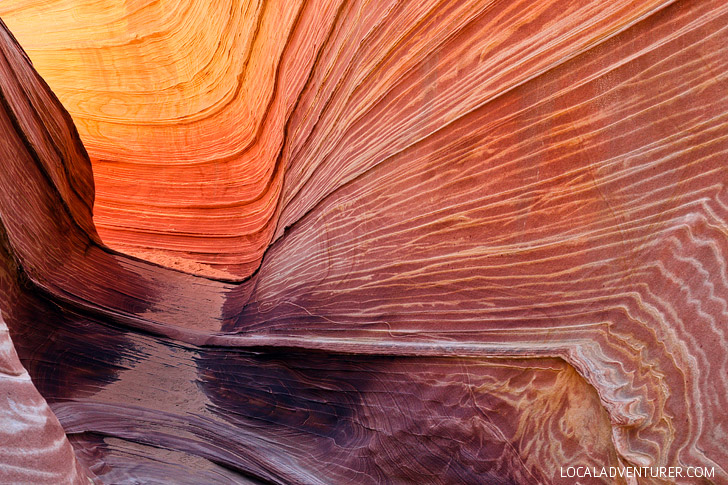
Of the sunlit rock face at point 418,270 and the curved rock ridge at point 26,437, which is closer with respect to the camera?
the curved rock ridge at point 26,437

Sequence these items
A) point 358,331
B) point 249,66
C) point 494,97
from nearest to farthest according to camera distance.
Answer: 1. point 494,97
2. point 358,331
3. point 249,66

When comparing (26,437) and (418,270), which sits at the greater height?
(418,270)

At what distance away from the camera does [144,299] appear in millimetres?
2887

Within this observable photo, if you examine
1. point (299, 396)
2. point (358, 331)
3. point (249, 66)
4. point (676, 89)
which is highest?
point (249, 66)

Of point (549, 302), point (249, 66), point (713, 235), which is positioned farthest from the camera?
point (249, 66)

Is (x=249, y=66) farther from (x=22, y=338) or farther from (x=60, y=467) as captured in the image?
(x=60, y=467)

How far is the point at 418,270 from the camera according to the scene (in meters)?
1.66

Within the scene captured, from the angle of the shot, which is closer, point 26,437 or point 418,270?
point 26,437

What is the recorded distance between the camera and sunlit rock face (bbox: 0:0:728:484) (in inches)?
42.4

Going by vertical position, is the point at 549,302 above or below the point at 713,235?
below

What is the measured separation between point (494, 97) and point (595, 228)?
→ 43 cm

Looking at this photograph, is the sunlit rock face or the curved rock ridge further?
the sunlit rock face

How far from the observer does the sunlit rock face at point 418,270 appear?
3.53 ft

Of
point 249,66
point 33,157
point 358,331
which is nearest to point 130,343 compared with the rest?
point 33,157
